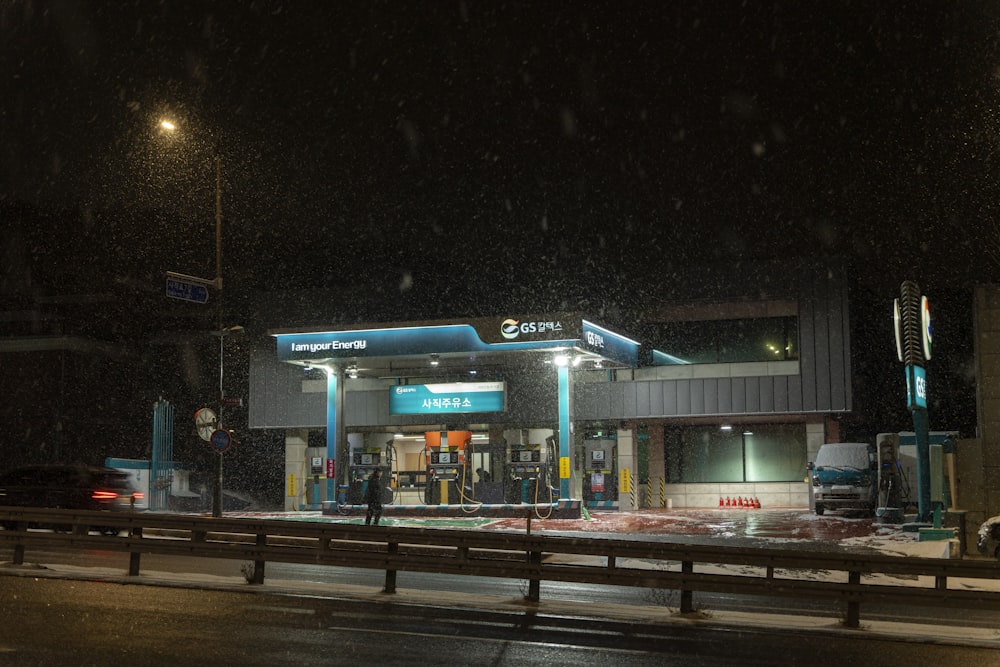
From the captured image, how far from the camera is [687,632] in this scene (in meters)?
10.1

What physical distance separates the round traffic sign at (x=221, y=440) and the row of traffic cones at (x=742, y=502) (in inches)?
889

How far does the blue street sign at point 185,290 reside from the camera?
24.4 m

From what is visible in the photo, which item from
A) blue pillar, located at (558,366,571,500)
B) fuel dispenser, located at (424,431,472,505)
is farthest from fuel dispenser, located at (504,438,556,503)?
fuel dispenser, located at (424,431,472,505)

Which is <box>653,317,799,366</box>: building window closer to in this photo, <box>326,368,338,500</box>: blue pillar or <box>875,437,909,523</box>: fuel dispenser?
<box>875,437,909,523</box>: fuel dispenser

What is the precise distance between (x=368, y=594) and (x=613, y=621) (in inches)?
129

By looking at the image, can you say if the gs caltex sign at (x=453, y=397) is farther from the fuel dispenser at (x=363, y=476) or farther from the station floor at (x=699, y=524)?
the station floor at (x=699, y=524)

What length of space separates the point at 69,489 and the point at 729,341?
84.4 ft

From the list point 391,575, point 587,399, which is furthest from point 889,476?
point 391,575

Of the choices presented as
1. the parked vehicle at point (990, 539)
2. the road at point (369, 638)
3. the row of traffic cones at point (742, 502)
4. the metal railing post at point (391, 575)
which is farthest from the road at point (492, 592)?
the row of traffic cones at point (742, 502)

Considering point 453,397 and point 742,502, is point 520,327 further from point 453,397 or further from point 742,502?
point 742,502

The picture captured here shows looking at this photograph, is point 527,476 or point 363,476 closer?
point 527,476

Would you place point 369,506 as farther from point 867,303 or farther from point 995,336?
point 867,303

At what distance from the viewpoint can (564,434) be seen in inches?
1300

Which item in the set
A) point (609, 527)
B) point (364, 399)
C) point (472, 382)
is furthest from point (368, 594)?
point (364, 399)
